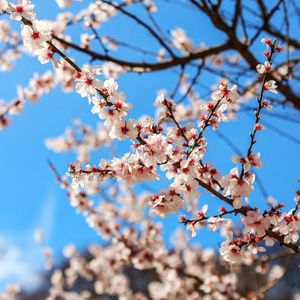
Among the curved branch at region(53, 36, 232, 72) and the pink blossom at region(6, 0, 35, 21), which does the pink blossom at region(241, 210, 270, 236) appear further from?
the curved branch at region(53, 36, 232, 72)

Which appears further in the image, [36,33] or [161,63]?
[161,63]

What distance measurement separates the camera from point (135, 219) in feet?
28.9

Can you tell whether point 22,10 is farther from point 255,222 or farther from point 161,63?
point 161,63

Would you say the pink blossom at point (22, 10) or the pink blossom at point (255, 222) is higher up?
the pink blossom at point (22, 10)

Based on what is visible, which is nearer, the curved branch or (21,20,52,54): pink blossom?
(21,20,52,54): pink blossom

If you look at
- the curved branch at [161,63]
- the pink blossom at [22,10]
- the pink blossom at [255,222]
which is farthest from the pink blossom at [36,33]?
the curved branch at [161,63]

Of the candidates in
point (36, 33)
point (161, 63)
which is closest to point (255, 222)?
point (36, 33)

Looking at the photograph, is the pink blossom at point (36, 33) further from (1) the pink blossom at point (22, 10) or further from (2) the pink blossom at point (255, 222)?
(2) the pink blossom at point (255, 222)

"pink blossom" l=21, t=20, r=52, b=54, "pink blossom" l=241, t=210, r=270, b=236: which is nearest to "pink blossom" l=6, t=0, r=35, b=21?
"pink blossom" l=21, t=20, r=52, b=54

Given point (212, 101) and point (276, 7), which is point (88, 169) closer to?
point (212, 101)

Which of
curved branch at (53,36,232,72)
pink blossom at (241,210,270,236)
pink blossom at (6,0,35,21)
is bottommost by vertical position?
pink blossom at (241,210,270,236)

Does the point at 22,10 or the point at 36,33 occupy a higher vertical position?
the point at 22,10

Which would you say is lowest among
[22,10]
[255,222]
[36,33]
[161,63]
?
[255,222]

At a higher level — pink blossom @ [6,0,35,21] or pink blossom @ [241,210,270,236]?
pink blossom @ [6,0,35,21]
